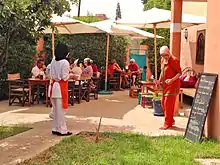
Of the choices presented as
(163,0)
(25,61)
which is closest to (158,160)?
(25,61)

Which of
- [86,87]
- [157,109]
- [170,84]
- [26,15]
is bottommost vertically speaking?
[157,109]

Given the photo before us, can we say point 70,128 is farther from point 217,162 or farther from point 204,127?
point 217,162

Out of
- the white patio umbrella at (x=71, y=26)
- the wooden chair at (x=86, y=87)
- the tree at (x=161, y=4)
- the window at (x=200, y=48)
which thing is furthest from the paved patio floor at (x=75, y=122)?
the tree at (x=161, y=4)

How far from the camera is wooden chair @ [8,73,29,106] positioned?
35.3ft

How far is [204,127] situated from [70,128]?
Answer: 9.23ft

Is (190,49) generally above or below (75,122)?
above

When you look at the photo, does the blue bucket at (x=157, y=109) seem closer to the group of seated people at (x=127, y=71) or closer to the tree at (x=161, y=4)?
the group of seated people at (x=127, y=71)

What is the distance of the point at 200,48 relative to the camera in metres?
13.6

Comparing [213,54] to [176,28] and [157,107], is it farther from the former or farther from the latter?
[157,107]

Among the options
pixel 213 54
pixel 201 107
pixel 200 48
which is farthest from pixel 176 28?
pixel 200 48

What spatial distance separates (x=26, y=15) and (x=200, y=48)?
338 inches

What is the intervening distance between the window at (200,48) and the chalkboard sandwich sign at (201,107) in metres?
6.29

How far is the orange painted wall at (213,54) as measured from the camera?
6.66 meters

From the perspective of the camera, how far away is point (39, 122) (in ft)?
27.7
